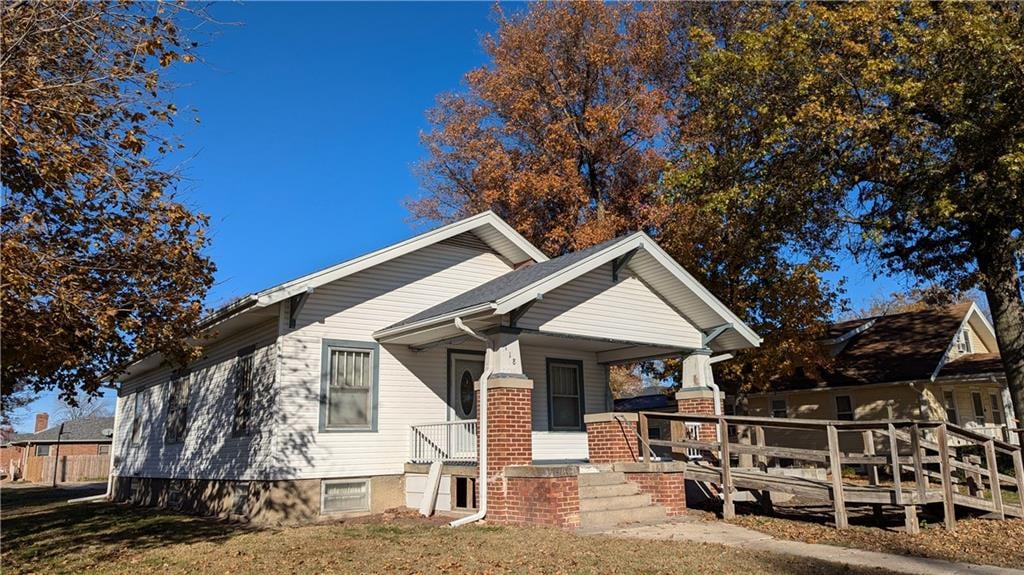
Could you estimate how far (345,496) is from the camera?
12.8 meters

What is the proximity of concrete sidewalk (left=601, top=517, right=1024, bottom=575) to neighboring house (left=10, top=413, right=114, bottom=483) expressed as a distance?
29138 mm

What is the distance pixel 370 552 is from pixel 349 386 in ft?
16.1

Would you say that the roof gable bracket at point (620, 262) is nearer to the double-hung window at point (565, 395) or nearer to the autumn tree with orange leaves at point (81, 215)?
the double-hung window at point (565, 395)

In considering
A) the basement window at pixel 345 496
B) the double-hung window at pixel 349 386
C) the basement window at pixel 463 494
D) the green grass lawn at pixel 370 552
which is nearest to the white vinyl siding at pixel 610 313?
the basement window at pixel 463 494

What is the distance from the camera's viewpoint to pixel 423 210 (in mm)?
31375

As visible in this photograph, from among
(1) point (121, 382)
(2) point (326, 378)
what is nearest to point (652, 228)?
(2) point (326, 378)

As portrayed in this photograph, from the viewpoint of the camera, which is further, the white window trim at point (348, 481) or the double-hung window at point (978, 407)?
the double-hung window at point (978, 407)

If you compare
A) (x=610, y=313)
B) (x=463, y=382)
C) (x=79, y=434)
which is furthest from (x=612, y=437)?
(x=79, y=434)

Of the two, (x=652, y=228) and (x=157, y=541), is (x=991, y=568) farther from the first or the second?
(x=652, y=228)

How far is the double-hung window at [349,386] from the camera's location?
13016 millimetres

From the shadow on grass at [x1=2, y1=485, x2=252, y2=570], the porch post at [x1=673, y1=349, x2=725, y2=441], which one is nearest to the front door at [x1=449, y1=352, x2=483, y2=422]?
the porch post at [x1=673, y1=349, x2=725, y2=441]

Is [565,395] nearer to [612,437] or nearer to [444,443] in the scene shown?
[612,437]

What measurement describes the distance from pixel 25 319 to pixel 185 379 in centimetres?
1055

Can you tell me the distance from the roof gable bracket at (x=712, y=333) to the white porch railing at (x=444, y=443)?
196 inches
